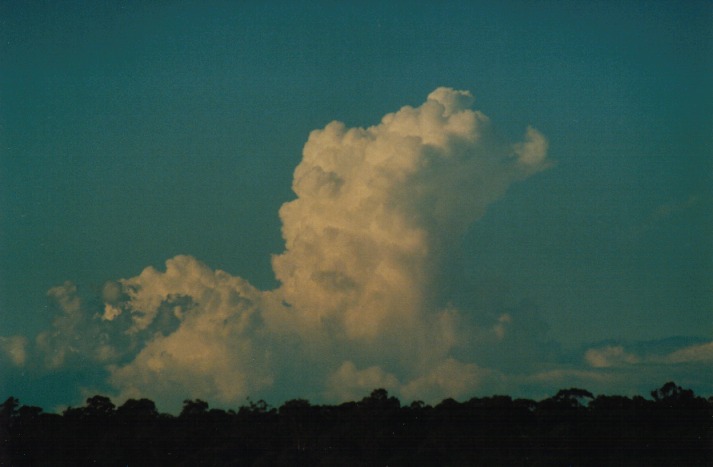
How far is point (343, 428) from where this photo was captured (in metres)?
74.6

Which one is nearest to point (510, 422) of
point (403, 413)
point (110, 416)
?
point (403, 413)

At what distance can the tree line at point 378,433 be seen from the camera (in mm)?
67312

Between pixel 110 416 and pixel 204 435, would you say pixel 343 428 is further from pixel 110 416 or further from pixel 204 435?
pixel 110 416

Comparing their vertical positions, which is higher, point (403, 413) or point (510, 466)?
point (403, 413)

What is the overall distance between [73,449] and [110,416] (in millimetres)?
5167

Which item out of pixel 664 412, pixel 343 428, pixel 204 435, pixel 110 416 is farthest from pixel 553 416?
pixel 110 416

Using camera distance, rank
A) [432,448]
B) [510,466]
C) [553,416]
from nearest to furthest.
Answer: [510,466] → [432,448] → [553,416]

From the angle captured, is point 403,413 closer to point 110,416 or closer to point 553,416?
point 553,416

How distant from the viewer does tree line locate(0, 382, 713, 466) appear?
67312 millimetres

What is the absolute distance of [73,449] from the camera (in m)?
76.2

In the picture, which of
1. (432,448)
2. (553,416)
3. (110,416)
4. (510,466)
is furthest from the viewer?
(110,416)

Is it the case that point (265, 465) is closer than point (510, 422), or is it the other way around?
point (265, 465)

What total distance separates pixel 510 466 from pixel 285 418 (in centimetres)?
2009

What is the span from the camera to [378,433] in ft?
241
